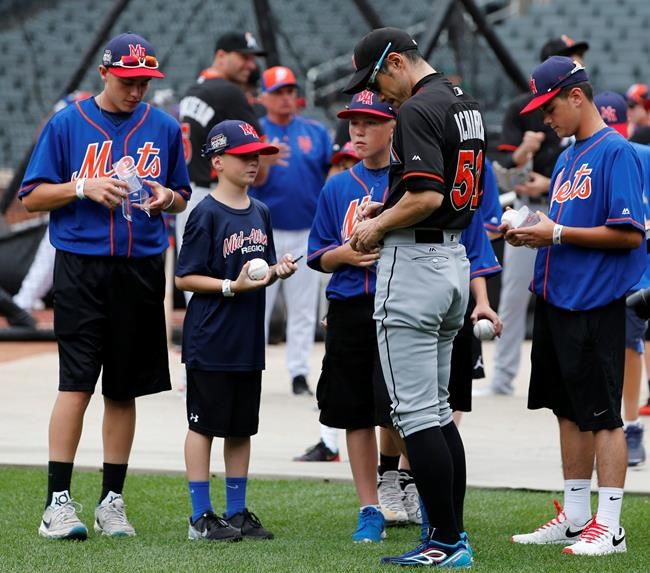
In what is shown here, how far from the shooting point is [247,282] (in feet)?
16.4

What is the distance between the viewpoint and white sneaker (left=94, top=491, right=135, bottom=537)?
5.07 meters

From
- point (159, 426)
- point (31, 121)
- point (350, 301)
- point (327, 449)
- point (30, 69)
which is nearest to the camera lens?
point (350, 301)

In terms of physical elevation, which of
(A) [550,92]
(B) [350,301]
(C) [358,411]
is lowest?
(C) [358,411]

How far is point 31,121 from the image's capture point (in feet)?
60.3

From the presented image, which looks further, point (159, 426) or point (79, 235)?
point (159, 426)

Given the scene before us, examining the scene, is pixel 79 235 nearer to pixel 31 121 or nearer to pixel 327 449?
pixel 327 449

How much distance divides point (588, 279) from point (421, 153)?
1.05 m

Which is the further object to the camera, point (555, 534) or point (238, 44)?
point (238, 44)

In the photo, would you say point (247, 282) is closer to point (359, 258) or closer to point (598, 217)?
point (359, 258)

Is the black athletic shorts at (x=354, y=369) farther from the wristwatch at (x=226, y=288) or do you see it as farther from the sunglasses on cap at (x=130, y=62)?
the sunglasses on cap at (x=130, y=62)

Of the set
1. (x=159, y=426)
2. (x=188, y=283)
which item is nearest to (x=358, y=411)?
(x=188, y=283)

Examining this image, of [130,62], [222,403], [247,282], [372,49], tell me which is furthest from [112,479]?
[372,49]

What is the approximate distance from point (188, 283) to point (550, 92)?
163 centimetres

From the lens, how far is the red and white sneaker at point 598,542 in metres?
4.73
